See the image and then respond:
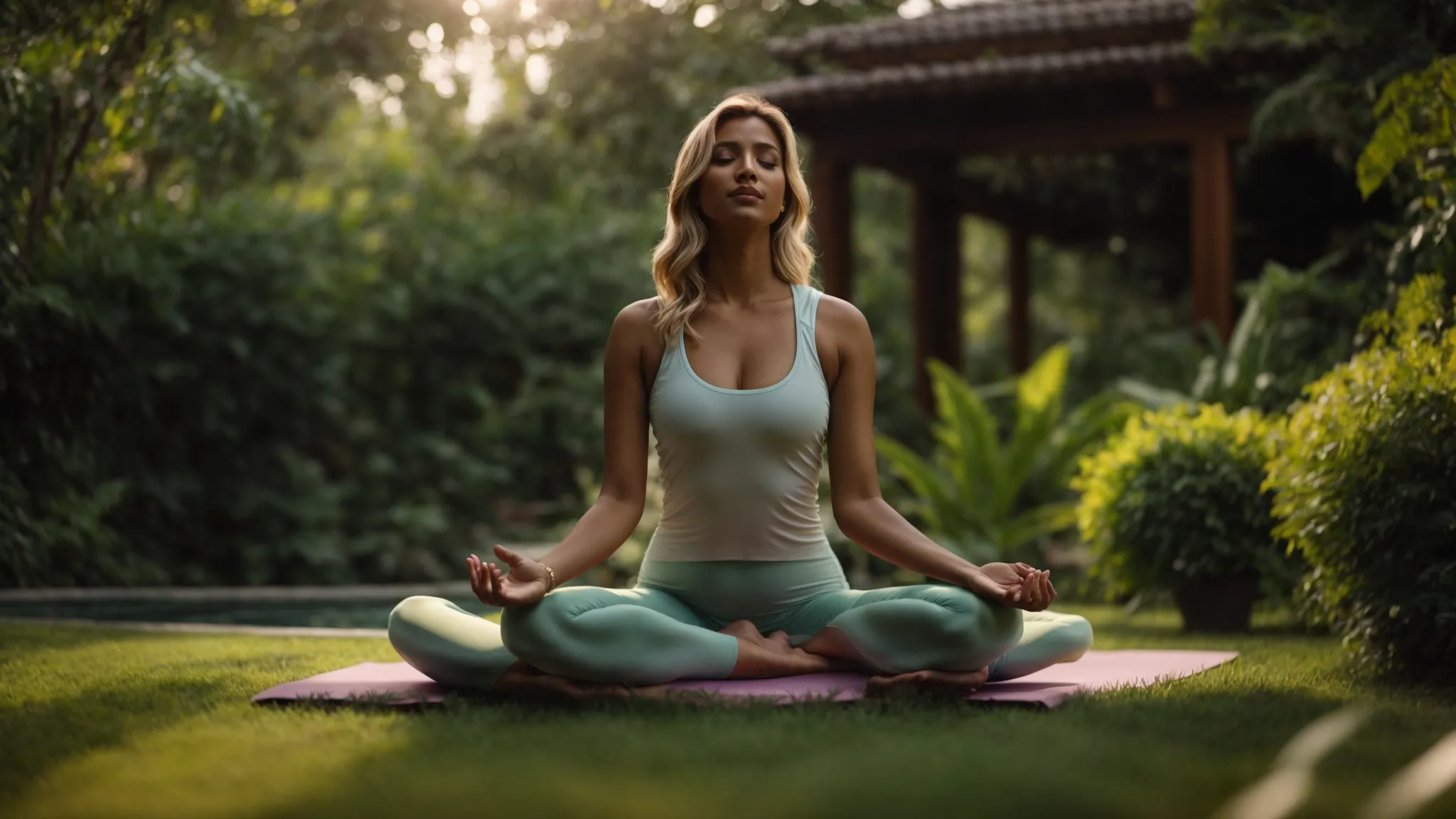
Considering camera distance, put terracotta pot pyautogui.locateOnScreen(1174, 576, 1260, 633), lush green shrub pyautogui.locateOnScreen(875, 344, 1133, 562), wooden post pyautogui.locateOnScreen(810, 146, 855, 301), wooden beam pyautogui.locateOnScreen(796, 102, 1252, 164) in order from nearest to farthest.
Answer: terracotta pot pyautogui.locateOnScreen(1174, 576, 1260, 633), lush green shrub pyautogui.locateOnScreen(875, 344, 1133, 562), wooden beam pyautogui.locateOnScreen(796, 102, 1252, 164), wooden post pyautogui.locateOnScreen(810, 146, 855, 301)

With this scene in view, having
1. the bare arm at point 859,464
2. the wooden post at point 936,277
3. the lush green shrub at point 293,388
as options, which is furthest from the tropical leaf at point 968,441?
the bare arm at point 859,464

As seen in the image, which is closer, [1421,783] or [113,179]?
[1421,783]

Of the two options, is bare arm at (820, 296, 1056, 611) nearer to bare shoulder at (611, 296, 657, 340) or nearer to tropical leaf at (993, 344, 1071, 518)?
bare shoulder at (611, 296, 657, 340)

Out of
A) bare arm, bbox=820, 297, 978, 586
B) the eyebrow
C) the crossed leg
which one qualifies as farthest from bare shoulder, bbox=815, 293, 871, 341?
the crossed leg

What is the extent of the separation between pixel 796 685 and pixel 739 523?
452 mm

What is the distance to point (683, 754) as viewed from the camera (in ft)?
9.21

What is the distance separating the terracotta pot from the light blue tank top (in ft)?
8.84

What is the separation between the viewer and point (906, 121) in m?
10.5

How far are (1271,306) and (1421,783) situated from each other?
18.8 ft

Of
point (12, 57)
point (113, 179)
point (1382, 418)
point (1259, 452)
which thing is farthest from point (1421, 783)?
point (113, 179)

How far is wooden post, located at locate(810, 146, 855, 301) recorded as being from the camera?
34.1 feet

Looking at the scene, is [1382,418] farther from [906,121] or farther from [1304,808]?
[906,121]

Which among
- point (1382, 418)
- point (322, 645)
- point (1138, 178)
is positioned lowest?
point (322, 645)

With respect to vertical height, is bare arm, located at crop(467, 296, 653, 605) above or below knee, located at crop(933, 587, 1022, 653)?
above
